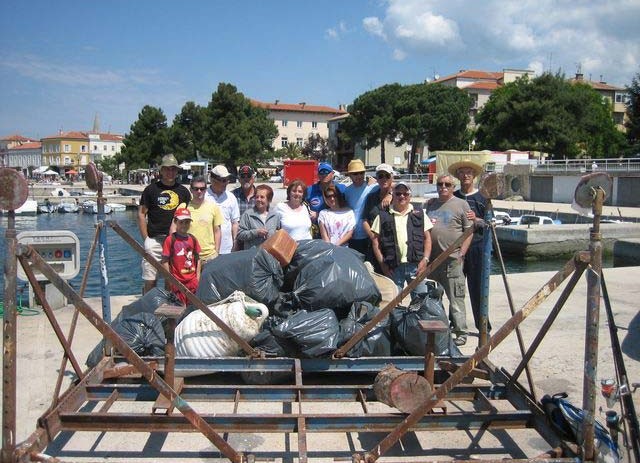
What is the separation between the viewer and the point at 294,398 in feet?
11.4

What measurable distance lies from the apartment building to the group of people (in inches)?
3212

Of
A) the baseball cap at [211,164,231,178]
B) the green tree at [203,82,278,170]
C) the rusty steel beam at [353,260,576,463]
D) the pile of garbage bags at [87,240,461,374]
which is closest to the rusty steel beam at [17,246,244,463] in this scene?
the rusty steel beam at [353,260,576,463]

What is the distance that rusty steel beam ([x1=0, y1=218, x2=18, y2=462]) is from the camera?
2463mm

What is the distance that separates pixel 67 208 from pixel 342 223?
37.6 metres

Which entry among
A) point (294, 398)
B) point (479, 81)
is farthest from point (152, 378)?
point (479, 81)

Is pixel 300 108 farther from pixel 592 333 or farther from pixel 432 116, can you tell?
pixel 592 333

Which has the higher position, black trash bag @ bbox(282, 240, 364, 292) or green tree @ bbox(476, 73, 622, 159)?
green tree @ bbox(476, 73, 622, 159)

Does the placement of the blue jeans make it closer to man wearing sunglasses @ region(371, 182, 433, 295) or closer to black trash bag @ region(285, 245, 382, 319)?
man wearing sunglasses @ region(371, 182, 433, 295)

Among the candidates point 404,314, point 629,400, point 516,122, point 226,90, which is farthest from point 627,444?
point 226,90

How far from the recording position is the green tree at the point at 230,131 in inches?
1951

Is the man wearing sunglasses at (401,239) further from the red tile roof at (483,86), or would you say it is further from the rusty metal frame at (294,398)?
the red tile roof at (483,86)

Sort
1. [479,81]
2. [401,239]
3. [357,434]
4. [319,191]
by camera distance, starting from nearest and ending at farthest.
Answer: [357,434]
[401,239]
[319,191]
[479,81]

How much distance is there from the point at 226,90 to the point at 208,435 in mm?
50972

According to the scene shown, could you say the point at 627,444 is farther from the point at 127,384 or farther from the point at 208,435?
the point at 127,384
